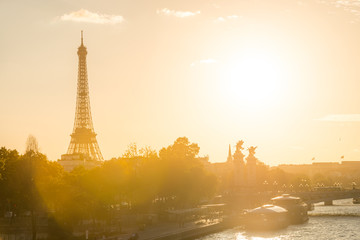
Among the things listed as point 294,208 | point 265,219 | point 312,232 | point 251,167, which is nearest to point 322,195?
point 251,167

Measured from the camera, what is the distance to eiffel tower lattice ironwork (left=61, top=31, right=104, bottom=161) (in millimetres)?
155000

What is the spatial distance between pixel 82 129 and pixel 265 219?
77234 millimetres

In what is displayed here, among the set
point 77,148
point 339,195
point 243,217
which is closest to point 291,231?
point 243,217

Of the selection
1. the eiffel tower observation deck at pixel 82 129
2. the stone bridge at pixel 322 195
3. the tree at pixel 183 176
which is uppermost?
the eiffel tower observation deck at pixel 82 129

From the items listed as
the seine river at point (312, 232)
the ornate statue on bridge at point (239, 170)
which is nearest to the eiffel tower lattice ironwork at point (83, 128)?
the ornate statue on bridge at point (239, 170)

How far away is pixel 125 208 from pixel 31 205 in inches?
1308

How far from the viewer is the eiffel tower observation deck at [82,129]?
154 m

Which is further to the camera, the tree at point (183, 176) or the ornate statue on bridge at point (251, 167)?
the ornate statue on bridge at point (251, 167)

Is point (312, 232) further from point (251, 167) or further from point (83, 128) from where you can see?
point (83, 128)

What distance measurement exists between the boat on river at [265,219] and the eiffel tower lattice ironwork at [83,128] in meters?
72.0

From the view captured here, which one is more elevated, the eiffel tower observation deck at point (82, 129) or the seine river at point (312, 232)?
the eiffel tower observation deck at point (82, 129)

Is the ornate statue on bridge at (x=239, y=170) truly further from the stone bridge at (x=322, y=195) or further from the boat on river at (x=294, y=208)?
the boat on river at (x=294, y=208)

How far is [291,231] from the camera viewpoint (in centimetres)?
A: 8575

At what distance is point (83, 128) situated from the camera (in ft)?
511
